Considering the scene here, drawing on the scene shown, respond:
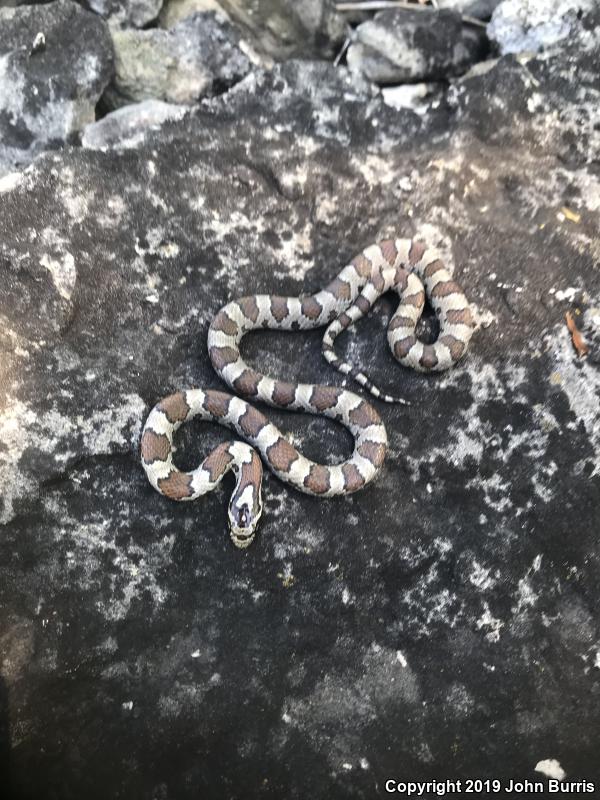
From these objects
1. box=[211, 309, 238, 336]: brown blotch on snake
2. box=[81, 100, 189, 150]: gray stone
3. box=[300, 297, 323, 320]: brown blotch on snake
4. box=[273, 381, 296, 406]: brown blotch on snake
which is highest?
box=[81, 100, 189, 150]: gray stone

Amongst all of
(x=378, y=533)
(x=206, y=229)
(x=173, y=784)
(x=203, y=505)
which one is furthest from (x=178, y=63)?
(x=173, y=784)

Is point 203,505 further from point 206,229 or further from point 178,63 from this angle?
point 178,63

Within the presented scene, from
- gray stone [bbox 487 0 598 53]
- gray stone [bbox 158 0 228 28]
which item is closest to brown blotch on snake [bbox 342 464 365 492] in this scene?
gray stone [bbox 487 0 598 53]

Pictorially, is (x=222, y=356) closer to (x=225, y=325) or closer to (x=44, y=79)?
(x=225, y=325)

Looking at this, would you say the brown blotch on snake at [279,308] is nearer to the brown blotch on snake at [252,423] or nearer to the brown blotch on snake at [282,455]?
the brown blotch on snake at [252,423]

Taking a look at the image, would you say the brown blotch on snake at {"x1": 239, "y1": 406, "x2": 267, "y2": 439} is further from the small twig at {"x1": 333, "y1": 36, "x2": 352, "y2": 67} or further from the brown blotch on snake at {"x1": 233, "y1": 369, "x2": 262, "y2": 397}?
the small twig at {"x1": 333, "y1": 36, "x2": 352, "y2": 67}

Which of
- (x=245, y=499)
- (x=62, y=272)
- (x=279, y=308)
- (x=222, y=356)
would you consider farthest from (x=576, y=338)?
(x=62, y=272)
